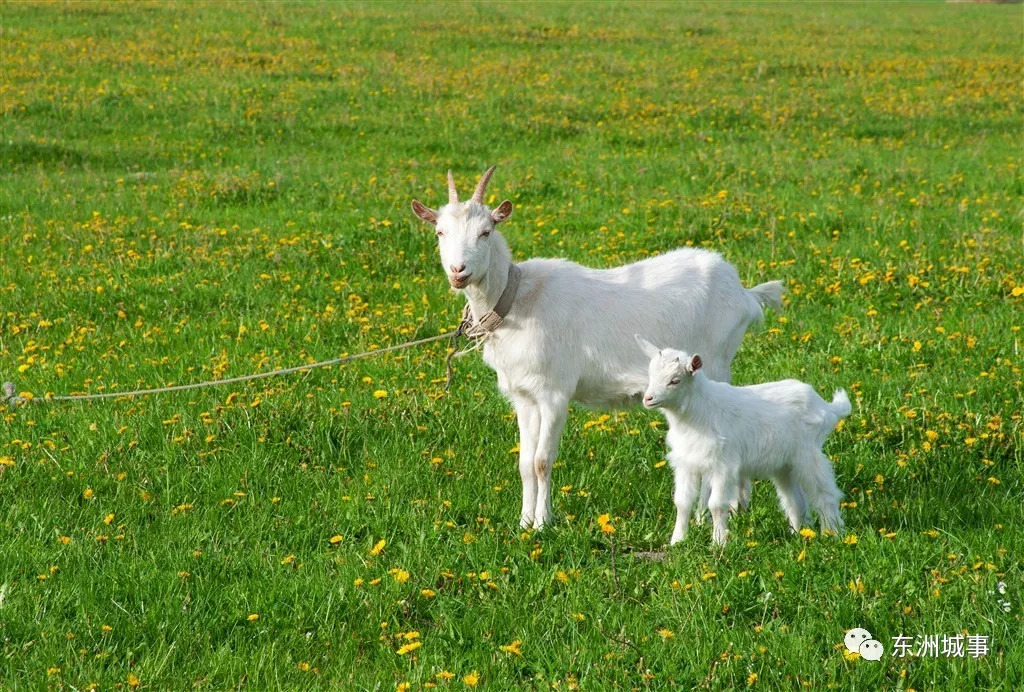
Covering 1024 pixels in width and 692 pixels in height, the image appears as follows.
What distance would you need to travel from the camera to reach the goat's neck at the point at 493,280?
20.0 ft

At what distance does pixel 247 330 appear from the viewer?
30.1ft

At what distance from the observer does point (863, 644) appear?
4.51 metres

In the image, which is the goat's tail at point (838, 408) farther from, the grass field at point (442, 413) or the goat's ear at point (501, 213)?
the goat's ear at point (501, 213)

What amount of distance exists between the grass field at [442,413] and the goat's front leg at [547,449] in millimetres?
173

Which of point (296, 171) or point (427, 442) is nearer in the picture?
point (427, 442)

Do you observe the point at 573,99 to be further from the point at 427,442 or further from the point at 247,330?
the point at 427,442

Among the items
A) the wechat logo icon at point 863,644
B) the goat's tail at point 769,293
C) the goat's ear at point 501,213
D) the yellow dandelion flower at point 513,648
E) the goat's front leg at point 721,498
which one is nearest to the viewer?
the wechat logo icon at point 863,644

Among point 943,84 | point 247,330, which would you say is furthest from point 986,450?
point 943,84

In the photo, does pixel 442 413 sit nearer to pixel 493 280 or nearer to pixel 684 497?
pixel 493 280

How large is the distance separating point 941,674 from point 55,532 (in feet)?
14.0

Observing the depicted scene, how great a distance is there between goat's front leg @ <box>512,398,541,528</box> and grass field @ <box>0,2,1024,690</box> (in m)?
0.14

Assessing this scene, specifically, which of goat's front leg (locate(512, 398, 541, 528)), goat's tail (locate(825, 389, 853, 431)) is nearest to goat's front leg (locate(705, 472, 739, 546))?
goat's tail (locate(825, 389, 853, 431))

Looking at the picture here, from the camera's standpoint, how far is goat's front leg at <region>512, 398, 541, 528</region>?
6.04m

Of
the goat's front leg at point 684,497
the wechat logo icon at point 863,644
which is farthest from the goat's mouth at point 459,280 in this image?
the wechat logo icon at point 863,644
